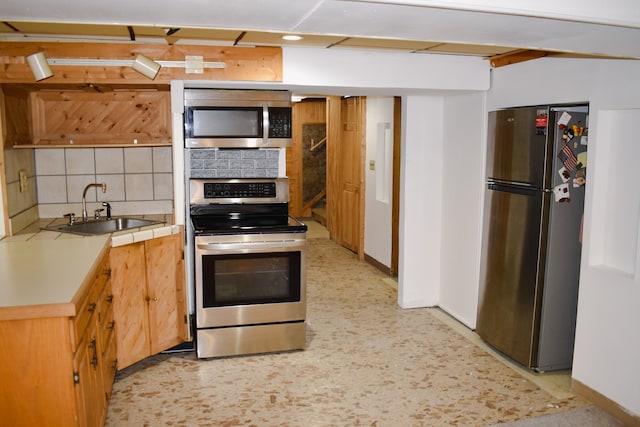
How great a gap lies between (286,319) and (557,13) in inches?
104

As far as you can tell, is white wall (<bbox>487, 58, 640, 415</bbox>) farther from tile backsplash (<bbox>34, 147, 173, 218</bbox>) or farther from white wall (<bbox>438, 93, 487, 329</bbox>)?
tile backsplash (<bbox>34, 147, 173, 218</bbox>)

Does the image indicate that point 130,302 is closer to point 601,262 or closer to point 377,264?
point 601,262

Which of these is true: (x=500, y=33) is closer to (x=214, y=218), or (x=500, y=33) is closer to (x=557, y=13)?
(x=557, y=13)

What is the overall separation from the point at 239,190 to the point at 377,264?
2.48 metres

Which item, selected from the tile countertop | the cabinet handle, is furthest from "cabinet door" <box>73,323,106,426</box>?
→ the tile countertop

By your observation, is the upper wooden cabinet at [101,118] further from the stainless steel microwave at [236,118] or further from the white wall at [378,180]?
the white wall at [378,180]

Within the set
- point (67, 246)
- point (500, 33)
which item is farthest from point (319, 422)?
point (500, 33)

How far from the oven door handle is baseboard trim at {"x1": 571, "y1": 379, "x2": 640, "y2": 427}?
1861mm

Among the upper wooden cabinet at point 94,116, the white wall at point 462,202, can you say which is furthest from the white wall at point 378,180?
the upper wooden cabinet at point 94,116

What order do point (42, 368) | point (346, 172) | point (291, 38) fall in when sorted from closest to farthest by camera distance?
point (42, 368) → point (291, 38) → point (346, 172)

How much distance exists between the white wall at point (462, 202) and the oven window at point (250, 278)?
1.40m

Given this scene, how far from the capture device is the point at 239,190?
4.01 m

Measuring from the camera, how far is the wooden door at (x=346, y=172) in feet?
21.1

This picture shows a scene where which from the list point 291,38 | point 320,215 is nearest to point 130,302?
point 291,38
